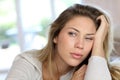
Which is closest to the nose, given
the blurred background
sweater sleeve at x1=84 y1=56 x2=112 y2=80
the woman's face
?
the woman's face

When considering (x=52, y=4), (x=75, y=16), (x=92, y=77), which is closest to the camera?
(x=92, y=77)

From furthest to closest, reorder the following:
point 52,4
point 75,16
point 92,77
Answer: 1. point 52,4
2. point 75,16
3. point 92,77

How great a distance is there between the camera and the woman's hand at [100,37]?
4.52ft

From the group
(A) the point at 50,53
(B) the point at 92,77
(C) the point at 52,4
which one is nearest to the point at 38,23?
(C) the point at 52,4

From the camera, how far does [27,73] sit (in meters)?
1.35

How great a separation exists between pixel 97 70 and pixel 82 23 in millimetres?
265

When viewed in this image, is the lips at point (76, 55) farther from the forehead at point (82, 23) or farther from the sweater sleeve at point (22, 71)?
the sweater sleeve at point (22, 71)

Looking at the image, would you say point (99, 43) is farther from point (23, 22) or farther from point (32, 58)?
point (23, 22)

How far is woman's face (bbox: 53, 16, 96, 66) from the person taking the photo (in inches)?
52.4

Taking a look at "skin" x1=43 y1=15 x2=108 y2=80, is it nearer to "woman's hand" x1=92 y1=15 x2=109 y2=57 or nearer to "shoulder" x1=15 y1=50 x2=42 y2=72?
"woman's hand" x1=92 y1=15 x2=109 y2=57

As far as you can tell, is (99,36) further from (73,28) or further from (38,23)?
(38,23)

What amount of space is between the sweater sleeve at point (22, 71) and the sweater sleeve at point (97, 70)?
0.30 metres

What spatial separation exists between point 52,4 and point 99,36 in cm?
213

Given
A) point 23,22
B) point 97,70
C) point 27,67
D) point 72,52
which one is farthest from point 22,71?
point 23,22
